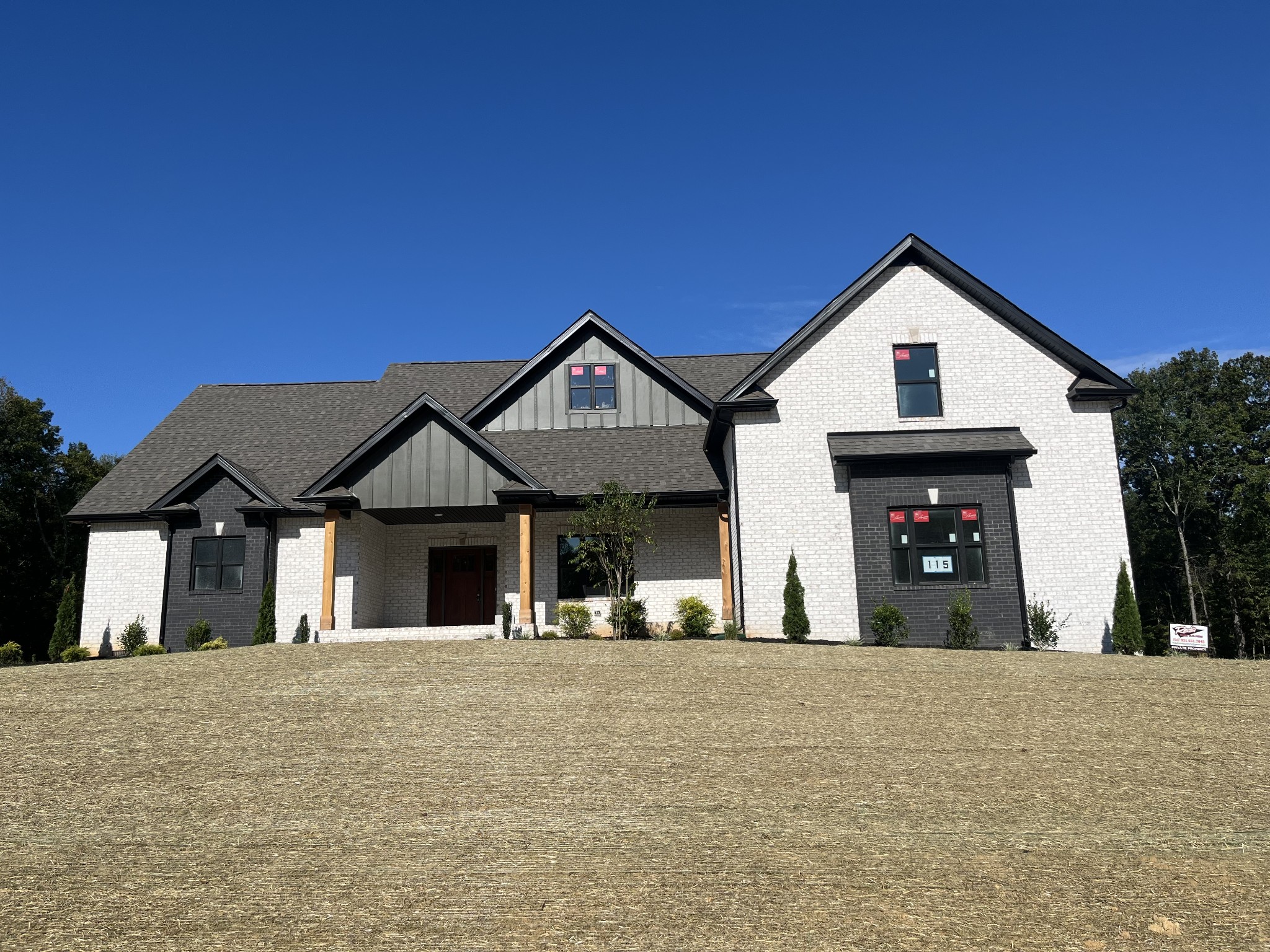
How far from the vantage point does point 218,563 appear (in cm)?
2172

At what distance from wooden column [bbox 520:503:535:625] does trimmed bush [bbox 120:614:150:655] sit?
30.9 feet

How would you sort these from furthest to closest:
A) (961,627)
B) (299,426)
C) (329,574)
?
(299,426) → (329,574) → (961,627)

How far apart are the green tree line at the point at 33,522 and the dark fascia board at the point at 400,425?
26.0 metres

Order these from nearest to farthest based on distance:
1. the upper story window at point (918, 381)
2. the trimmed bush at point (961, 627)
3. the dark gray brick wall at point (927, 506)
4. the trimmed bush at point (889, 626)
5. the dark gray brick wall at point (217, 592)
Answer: the trimmed bush at point (961, 627) < the trimmed bush at point (889, 626) < the dark gray brick wall at point (927, 506) < the upper story window at point (918, 381) < the dark gray brick wall at point (217, 592)

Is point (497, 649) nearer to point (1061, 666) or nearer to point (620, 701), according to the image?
point (620, 701)

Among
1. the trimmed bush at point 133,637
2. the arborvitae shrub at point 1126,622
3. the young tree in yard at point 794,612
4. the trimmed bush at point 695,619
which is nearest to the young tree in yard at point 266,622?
the trimmed bush at point 133,637

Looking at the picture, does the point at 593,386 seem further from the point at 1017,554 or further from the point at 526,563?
the point at 1017,554

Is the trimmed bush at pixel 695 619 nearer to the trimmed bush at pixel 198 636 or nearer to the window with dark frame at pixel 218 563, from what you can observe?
the window with dark frame at pixel 218 563

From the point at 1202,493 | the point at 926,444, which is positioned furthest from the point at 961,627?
the point at 1202,493

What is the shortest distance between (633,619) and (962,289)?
10.4 meters

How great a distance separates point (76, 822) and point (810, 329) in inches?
625

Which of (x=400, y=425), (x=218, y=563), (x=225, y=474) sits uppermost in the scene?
(x=400, y=425)

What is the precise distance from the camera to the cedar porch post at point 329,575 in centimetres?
1980

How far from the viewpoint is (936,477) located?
18344 millimetres
